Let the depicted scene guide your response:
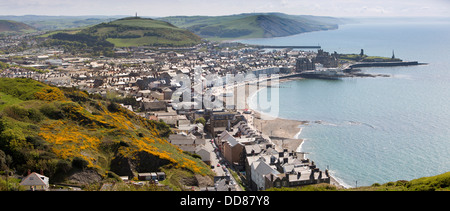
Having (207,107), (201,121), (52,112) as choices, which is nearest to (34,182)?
(52,112)

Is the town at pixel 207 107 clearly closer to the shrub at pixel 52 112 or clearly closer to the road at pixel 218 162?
the road at pixel 218 162

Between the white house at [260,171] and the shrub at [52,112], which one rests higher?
the shrub at [52,112]

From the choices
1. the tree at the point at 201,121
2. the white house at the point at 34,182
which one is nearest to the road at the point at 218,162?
the tree at the point at 201,121

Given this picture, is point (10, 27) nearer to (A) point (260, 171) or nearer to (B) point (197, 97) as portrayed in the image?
(B) point (197, 97)

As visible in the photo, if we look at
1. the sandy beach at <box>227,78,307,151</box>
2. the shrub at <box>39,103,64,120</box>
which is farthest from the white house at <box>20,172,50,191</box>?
the sandy beach at <box>227,78,307,151</box>

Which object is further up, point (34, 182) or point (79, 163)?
point (79, 163)

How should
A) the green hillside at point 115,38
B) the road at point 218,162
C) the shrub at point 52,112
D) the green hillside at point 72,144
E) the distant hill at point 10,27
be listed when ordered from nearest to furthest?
1. the green hillside at point 72,144
2. the shrub at point 52,112
3. the road at point 218,162
4. the green hillside at point 115,38
5. the distant hill at point 10,27

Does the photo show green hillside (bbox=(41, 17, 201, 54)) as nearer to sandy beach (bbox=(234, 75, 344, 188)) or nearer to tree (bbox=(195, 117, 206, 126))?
sandy beach (bbox=(234, 75, 344, 188))
